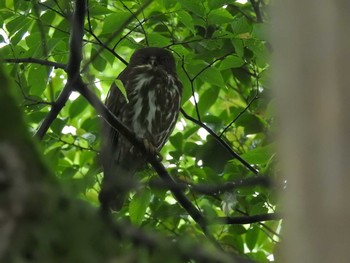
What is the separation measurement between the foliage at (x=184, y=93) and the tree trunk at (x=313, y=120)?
8.77ft

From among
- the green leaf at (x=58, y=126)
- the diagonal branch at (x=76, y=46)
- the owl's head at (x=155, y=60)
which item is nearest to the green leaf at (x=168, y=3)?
the green leaf at (x=58, y=126)

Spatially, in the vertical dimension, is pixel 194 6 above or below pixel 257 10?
below

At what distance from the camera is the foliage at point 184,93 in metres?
4.16

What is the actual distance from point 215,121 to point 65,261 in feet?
13.5

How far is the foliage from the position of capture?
4164 mm

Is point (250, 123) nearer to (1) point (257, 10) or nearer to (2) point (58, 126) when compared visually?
(1) point (257, 10)

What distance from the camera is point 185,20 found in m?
4.23

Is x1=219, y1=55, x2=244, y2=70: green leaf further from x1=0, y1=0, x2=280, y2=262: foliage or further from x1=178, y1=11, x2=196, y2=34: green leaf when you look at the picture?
x1=178, y1=11, x2=196, y2=34: green leaf

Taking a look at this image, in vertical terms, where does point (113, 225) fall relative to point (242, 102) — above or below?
below

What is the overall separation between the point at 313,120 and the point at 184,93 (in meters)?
4.04

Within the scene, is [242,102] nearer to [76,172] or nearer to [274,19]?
[76,172]

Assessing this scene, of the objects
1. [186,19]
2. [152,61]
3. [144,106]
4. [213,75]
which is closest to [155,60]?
[152,61]

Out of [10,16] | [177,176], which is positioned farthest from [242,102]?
[10,16]

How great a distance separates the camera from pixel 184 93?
4898mm
